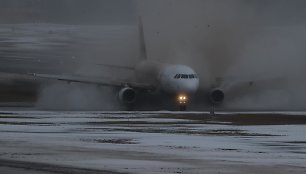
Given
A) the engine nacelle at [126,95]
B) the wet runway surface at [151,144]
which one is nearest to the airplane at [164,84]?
the engine nacelle at [126,95]

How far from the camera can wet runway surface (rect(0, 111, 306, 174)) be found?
31297 mm

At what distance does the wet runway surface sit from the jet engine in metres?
19.9

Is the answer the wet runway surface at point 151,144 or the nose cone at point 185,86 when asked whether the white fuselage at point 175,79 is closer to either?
the nose cone at point 185,86

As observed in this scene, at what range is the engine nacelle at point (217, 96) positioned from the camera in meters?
84.5

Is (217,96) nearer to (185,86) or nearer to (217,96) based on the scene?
(217,96)

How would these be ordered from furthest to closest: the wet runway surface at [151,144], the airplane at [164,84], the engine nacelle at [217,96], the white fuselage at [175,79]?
the engine nacelle at [217,96], the airplane at [164,84], the white fuselage at [175,79], the wet runway surface at [151,144]

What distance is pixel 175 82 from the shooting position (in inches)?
3214

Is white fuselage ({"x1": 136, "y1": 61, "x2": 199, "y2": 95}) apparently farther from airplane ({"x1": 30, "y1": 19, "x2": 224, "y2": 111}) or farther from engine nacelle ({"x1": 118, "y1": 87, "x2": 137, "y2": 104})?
engine nacelle ({"x1": 118, "y1": 87, "x2": 137, "y2": 104})

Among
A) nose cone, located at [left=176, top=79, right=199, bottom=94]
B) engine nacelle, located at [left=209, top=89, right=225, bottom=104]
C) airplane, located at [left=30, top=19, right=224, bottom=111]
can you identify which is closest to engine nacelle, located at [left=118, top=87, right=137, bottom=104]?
airplane, located at [left=30, top=19, right=224, bottom=111]

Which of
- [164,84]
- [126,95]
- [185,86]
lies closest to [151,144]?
[185,86]

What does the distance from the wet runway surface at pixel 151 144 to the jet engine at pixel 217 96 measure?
65.2 feet

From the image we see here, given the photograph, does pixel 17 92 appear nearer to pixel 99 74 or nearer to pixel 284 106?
pixel 99 74

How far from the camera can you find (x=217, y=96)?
84.6 metres

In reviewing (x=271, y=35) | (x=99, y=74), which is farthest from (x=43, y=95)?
(x=271, y=35)
